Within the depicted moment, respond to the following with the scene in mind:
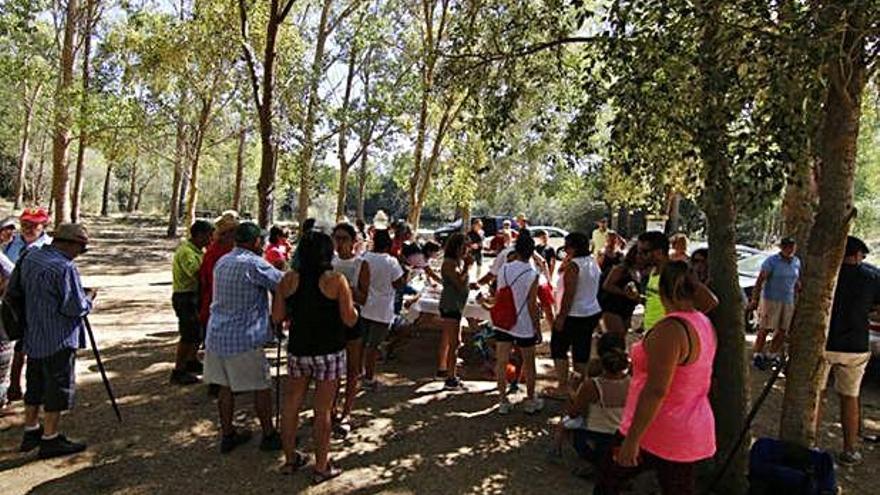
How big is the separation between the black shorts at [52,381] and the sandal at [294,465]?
166 centimetres

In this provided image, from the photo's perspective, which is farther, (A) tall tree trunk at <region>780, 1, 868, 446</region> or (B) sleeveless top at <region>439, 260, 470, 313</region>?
(B) sleeveless top at <region>439, 260, 470, 313</region>

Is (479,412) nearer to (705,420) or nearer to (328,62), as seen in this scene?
(705,420)

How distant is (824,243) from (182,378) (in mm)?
5850

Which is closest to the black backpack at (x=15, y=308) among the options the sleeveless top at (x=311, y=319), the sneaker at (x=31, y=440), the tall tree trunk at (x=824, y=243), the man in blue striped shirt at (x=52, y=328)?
the man in blue striped shirt at (x=52, y=328)

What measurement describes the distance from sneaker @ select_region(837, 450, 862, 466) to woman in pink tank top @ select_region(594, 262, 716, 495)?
3006 mm

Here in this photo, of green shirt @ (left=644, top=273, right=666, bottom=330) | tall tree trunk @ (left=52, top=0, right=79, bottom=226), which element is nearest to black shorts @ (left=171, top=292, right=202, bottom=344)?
green shirt @ (left=644, top=273, right=666, bottom=330)

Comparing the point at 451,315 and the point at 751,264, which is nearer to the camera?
the point at 451,315

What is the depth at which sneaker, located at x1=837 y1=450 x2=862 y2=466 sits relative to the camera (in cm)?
536

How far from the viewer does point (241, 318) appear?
4730mm

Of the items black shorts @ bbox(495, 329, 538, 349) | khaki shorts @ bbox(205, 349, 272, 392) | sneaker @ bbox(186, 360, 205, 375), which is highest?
black shorts @ bbox(495, 329, 538, 349)

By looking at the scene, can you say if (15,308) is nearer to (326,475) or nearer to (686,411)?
(326,475)

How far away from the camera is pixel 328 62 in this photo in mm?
20297

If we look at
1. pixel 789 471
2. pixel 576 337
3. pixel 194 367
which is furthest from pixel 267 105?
pixel 789 471

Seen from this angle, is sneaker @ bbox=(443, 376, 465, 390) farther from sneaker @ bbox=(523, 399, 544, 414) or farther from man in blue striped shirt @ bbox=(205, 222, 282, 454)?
man in blue striped shirt @ bbox=(205, 222, 282, 454)
